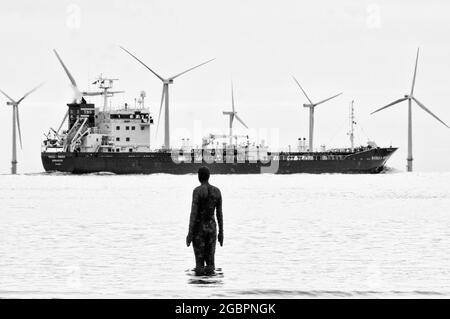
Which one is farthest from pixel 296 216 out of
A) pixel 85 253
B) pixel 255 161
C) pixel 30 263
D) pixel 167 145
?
pixel 255 161

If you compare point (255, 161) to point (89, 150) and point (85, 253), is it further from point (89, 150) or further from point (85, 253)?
point (85, 253)

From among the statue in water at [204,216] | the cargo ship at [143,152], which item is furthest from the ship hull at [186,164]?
the statue in water at [204,216]

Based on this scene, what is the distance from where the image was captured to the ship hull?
17650cm

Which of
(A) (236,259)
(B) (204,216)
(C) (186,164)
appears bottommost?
(A) (236,259)

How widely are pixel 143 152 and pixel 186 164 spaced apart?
1275 centimetres

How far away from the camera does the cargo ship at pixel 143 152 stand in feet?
583

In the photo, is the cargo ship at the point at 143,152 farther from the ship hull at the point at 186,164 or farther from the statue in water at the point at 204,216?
the statue in water at the point at 204,216

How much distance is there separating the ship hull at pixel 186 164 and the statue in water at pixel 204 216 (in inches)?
6092

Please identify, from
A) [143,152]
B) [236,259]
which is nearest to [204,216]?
[236,259]

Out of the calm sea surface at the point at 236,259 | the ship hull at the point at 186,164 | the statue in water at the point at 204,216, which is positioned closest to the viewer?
the calm sea surface at the point at 236,259

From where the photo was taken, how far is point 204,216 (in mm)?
20406

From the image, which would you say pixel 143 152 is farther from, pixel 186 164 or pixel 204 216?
pixel 204 216

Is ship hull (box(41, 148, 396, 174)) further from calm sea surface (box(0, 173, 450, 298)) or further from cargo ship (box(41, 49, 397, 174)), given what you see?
calm sea surface (box(0, 173, 450, 298))

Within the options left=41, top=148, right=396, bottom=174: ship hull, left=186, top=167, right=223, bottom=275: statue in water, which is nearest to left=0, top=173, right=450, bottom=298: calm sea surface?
left=186, top=167, right=223, bottom=275: statue in water
